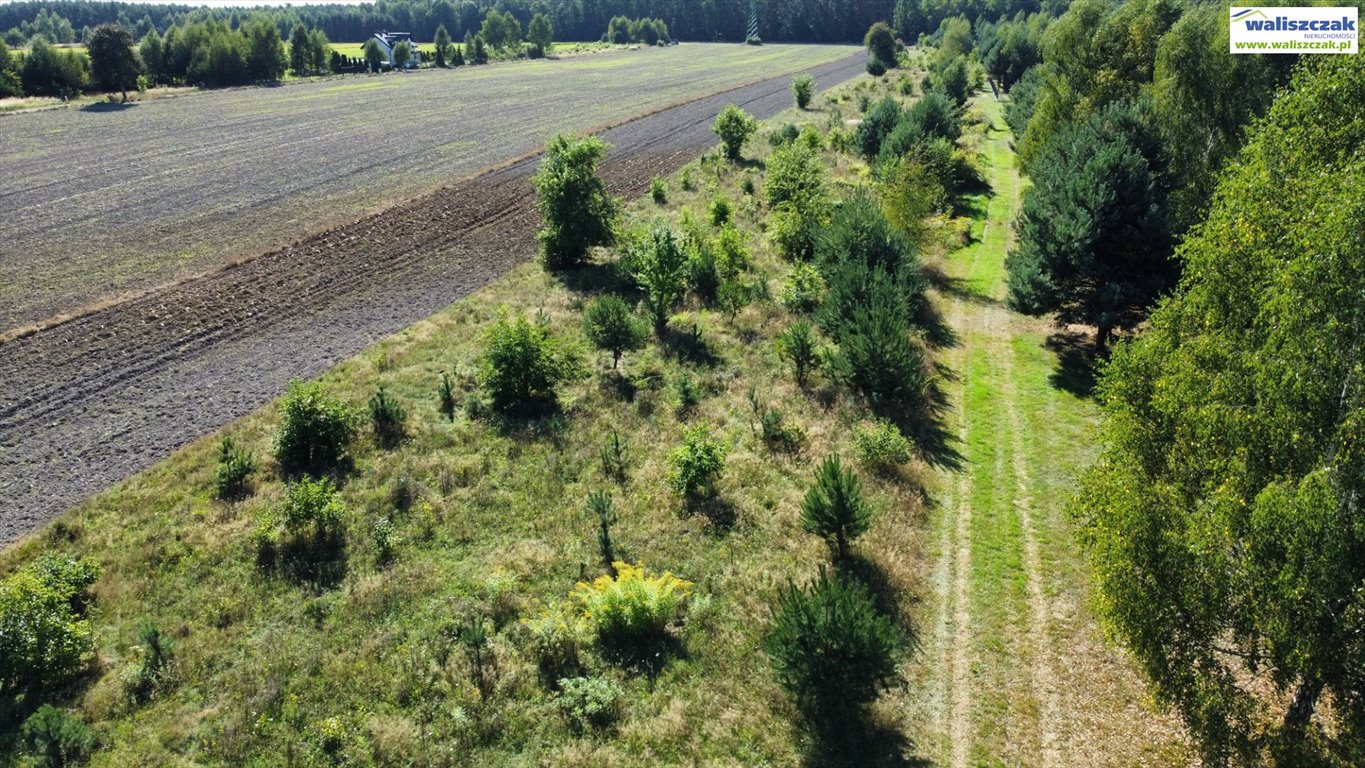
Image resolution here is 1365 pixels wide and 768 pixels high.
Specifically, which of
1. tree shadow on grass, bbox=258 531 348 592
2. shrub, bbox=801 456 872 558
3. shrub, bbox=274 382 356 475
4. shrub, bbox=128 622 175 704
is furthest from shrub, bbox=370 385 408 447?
shrub, bbox=801 456 872 558

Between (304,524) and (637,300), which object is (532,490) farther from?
(637,300)

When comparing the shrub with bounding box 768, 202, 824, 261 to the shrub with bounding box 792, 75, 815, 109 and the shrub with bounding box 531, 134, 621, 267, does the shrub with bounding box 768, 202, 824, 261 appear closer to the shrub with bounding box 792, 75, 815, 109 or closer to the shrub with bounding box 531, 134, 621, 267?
the shrub with bounding box 531, 134, 621, 267

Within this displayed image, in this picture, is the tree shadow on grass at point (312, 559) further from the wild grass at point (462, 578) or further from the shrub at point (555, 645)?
the shrub at point (555, 645)

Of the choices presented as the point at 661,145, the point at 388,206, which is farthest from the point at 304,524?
the point at 661,145

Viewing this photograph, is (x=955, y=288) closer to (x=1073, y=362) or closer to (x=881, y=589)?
(x=1073, y=362)

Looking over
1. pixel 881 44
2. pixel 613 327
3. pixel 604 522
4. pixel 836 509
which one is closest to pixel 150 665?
pixel 604 522

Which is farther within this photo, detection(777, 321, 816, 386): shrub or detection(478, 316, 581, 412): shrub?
detection(777, 321, 816, 386): shrub
